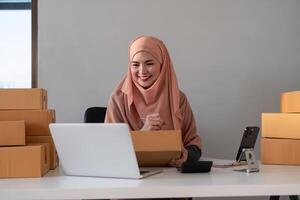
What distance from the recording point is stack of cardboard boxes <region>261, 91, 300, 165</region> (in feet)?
4.97

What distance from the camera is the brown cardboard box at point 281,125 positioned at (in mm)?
1544

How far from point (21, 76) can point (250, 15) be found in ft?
5.06

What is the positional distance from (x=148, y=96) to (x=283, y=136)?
576 mm

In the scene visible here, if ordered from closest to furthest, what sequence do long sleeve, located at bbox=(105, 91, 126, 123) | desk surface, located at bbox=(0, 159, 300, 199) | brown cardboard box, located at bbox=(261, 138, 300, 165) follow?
desk surface, located at bbox=(0, 159, 300, 199) < brown cardboard box, located at bbox=(261, 138, 300, 165) < long sleeve, located at bbox=(105, 91, 126, 123)

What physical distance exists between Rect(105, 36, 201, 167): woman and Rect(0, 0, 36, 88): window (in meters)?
1.10

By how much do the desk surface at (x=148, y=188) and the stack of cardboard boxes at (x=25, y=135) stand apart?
0.08 meters

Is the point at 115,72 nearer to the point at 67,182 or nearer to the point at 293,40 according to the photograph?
the point at 293,40

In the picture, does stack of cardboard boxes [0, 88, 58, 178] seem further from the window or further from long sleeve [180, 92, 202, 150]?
the window

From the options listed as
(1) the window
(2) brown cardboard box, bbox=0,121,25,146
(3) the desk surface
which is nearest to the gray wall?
(1) the window

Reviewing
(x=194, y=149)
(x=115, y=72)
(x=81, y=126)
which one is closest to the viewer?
(x=81, y=126)

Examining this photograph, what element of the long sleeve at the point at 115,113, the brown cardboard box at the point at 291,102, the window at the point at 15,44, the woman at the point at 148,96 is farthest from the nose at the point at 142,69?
the window at the point at 15,44

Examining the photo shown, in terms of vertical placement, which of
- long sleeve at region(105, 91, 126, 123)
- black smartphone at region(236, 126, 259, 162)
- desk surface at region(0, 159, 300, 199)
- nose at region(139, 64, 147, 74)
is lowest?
desk surface at region(0, 159, 300, 199)

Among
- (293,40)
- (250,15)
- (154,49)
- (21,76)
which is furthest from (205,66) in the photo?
(21,76)

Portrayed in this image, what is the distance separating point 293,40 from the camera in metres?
2.70
